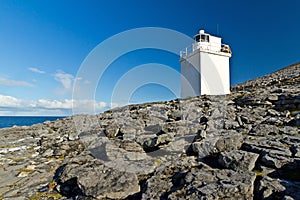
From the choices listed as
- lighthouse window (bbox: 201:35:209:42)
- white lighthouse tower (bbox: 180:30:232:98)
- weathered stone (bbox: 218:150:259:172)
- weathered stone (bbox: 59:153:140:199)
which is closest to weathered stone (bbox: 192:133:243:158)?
weathered stone (bbox: 218:150:259:172)

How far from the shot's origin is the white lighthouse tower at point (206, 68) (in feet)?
94.0

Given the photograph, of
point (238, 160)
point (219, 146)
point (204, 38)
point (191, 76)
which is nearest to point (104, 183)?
point (238, 160)

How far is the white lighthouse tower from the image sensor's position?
2866cm

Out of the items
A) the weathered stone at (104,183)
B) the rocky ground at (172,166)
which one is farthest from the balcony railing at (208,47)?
the weathered stone at (104,183)

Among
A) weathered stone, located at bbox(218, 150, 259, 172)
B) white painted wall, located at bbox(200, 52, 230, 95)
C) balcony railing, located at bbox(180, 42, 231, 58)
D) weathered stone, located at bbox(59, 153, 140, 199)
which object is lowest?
weathered stone, located at bbox(59, 153, 140, 199)

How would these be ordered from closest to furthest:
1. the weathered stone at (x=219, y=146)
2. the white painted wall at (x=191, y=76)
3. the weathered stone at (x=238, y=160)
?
the weathered stone at (x=238, y=160)
the weathered stone at (x=219, y=146)
the white painted wall at (x=191, y=76)

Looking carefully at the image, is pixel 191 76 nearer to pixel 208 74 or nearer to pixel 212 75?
pixel 208 74

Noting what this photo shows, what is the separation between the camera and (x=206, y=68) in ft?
94.2

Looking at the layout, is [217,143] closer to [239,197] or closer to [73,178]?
[239,197]

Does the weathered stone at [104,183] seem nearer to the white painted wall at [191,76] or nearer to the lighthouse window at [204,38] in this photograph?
the white painted wall at [191,76]

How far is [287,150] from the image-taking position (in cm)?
638

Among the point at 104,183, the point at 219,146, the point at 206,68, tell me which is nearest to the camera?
the point at 104,183

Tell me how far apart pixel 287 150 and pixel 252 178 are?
2450 mm

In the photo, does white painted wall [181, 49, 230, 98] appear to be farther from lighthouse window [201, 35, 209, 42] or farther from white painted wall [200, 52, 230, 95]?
lighthouse window [201, 35, 209, 42]
